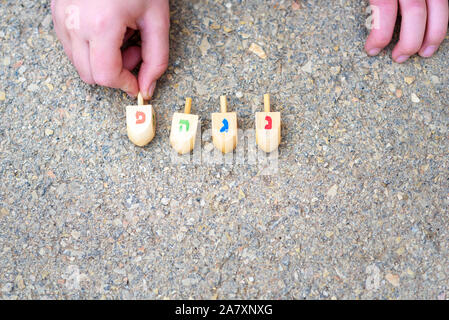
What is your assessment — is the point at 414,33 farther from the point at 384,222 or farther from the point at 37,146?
the point at 37,146

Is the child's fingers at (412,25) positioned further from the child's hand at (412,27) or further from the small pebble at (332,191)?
the small pebble at (332,191)

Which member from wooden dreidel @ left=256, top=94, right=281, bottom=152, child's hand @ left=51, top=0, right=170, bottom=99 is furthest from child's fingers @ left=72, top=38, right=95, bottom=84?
wooden dreidel @ left=256, top=94, right=281, bottom=152

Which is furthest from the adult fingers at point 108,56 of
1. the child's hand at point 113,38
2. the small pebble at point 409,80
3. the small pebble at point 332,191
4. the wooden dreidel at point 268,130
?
the small pebble at point 409,80

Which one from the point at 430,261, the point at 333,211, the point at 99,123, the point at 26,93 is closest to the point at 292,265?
the point at 333,211

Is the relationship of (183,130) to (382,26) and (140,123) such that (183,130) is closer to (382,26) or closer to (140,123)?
(140,123)

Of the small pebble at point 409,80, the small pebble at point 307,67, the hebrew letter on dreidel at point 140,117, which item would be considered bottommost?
the hebrew letter on dreidel at point 140,117
